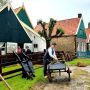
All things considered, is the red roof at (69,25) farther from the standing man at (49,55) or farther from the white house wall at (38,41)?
the standing man at (49,55)

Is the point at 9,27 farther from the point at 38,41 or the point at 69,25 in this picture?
the point at 69,25

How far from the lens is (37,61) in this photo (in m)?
21.8

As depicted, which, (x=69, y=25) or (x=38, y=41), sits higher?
(x=69, y=25)

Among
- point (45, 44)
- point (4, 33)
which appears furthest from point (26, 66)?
point (45, 44)

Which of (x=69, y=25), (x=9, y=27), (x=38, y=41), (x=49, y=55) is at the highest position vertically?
(x=69, y=25)

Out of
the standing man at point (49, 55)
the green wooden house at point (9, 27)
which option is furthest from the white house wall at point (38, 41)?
the standing man at point (49, 55)

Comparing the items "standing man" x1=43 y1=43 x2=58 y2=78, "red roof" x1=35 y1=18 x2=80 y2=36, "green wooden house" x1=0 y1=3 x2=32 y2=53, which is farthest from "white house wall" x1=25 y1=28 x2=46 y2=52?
"standing man" x1=43 y1=43 x2=58 y2=78

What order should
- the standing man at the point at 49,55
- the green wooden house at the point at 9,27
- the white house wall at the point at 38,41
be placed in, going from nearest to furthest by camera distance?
the standing man at the point at 49,55 → the green wooden house at the point at 9,27 → the white house wall at the point at 38,41

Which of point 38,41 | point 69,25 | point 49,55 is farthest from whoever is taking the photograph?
point 69,25

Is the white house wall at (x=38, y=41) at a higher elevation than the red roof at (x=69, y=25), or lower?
lower

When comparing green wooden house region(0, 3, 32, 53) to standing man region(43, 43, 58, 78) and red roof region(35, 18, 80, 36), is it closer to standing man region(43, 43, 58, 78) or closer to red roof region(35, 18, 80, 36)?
standing man region(43, 43, 58, 78)

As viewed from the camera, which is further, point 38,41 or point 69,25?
point 69,25

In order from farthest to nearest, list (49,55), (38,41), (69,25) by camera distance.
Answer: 1. (69,25)
2. (38,41)
3. (49,55)

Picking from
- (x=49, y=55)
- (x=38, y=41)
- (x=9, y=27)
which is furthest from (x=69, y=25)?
(x=49, y=55)
